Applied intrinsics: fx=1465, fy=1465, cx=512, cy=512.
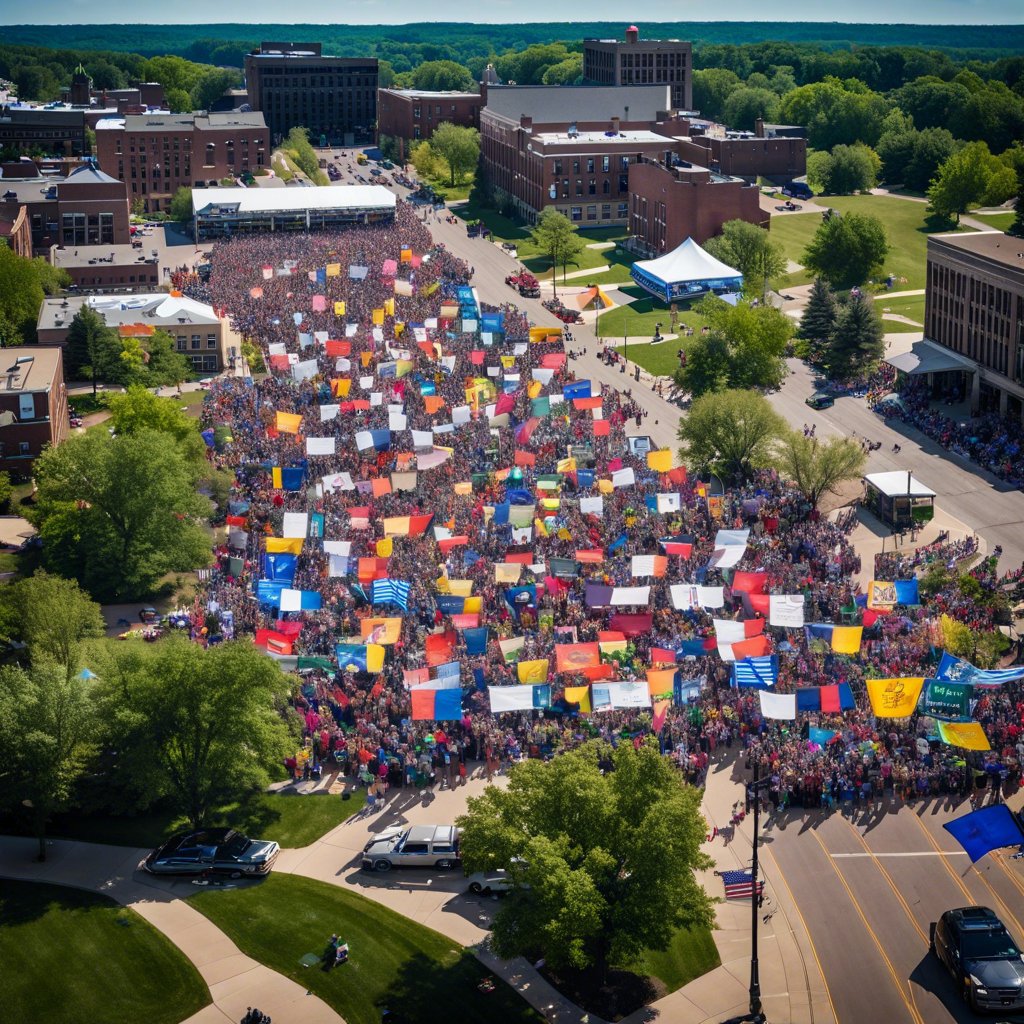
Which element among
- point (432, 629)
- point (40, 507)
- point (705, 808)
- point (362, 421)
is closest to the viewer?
point (705, 808)

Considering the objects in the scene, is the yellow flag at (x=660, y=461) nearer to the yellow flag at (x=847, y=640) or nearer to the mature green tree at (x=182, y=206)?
the yellow flag at (x=847, y=640)

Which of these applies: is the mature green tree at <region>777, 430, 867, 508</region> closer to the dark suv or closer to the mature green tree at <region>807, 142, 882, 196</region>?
the dark suv

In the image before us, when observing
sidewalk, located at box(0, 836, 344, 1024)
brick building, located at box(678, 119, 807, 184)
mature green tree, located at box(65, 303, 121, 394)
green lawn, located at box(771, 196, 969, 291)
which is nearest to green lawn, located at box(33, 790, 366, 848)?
sidewalk, located at box(0, 836, 344, 1024)

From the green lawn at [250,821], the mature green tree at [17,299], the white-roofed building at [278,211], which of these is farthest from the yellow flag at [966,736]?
the white-roofed building at [278,211]

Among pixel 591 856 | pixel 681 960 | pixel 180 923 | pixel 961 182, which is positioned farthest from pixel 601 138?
pixel 591 856

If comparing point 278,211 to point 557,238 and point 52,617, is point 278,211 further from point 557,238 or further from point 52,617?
point 52,617

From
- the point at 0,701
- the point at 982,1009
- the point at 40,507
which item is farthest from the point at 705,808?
the point at 40,507

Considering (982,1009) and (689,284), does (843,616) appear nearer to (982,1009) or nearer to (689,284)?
(982,1009)
